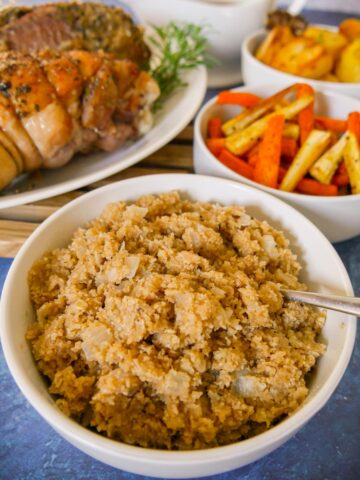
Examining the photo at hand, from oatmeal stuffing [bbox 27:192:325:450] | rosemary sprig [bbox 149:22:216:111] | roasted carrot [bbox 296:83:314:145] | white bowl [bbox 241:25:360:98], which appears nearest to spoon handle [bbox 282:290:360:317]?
oatmeal stuffing [bbox 27:192:325:450]

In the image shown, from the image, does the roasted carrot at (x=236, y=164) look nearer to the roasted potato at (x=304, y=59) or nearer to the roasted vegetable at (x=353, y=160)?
the roasted vegetable at (x=353, y=160)

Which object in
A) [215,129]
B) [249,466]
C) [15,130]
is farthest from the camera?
[215,129]

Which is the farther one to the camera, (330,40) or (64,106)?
(330,40)

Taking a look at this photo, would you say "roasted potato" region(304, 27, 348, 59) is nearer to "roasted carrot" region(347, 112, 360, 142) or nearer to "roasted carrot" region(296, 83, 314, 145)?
"roasted carrot" region(296, 83, 314, 145)

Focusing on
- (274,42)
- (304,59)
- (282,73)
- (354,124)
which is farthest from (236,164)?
(274,42)

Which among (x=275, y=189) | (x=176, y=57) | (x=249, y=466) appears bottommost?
(x=249, y=466)

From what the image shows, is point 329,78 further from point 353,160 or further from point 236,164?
point 236,164
